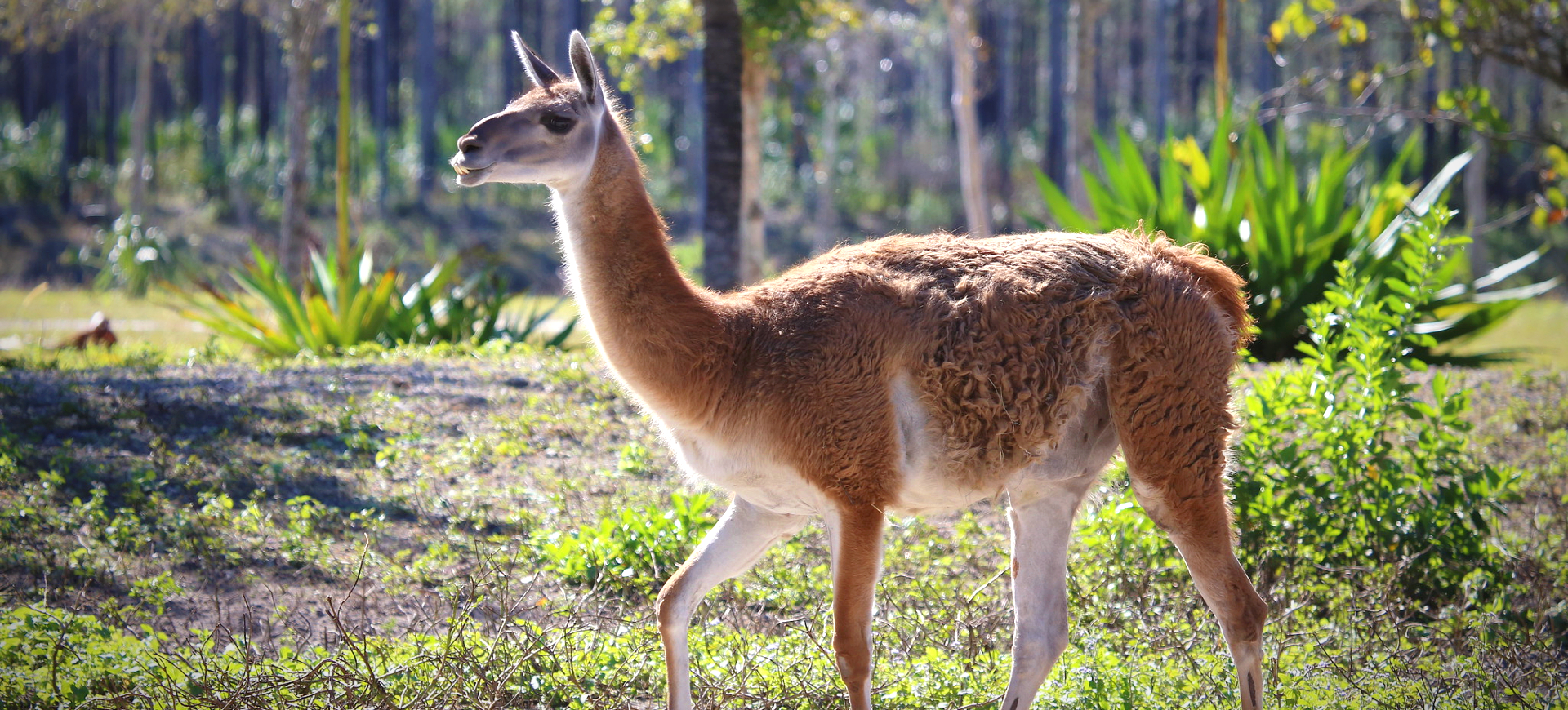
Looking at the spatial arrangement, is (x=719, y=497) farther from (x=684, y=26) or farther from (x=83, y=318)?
(x=83, y=318)

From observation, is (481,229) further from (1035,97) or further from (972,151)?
(1035,97)

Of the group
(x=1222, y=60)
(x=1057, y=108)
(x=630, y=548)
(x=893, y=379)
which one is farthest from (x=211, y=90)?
(x=893, y=379)

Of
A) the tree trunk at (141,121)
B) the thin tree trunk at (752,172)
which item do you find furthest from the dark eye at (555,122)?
the tree trunk at (141,121)

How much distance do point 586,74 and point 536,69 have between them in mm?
259

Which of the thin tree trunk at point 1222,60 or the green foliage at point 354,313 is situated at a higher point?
the thin tree trunk at point 1222,60

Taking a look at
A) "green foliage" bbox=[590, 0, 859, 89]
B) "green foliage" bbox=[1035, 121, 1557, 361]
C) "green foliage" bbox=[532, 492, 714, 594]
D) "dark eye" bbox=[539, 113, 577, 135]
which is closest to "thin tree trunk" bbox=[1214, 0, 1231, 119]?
"green foliage" bbox=[1035, 121, 1557, 361]

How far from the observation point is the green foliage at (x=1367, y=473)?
17.6 ft

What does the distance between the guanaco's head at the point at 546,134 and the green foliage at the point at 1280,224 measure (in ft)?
18.7

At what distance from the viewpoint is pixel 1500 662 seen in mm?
4645

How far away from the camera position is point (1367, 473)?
18.2 feet

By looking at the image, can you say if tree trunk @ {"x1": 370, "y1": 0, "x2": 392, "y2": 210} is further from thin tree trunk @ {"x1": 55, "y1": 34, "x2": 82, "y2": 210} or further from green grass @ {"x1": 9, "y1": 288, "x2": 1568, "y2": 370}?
green grass @ {"x1": 9, "y1": 288, "x2": 1568, "y2": 370}

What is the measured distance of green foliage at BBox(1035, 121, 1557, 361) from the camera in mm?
8875

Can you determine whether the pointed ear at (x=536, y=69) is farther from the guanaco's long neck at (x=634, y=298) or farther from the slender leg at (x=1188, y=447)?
the slender leg at (x=1188, y=447)

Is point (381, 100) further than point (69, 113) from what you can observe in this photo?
No
